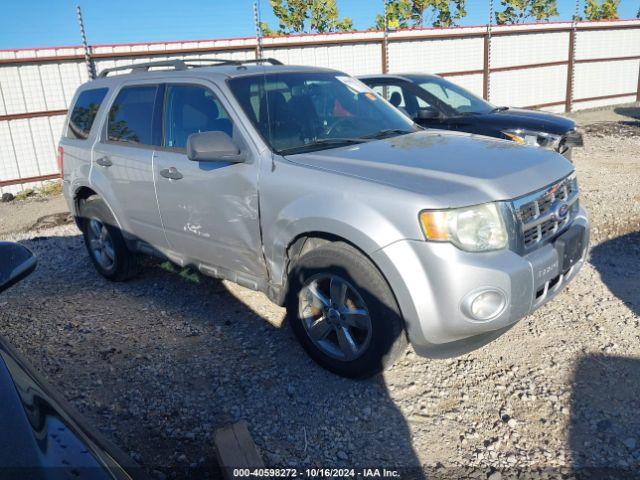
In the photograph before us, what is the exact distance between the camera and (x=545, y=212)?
10.3 feet

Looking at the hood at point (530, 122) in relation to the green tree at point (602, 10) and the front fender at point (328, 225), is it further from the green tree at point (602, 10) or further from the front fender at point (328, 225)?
the green tree at point (602, 10)

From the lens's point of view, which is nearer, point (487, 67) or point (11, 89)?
point (11, 89)

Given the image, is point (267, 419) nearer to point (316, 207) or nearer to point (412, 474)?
point (412, 474)

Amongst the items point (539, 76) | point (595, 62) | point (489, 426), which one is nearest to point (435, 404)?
point (489, 426)

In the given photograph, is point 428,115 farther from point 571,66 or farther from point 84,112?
point 571,66

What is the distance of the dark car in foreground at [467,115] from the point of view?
23.2 feet

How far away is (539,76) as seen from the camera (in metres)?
18.0

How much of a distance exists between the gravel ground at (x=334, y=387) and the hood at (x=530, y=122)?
267 cm

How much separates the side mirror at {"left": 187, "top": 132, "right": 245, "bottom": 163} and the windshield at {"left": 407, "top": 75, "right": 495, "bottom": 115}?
5.03m

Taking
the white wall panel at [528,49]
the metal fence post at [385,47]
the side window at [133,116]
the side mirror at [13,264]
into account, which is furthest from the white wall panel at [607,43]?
the side mirror at [13,264]

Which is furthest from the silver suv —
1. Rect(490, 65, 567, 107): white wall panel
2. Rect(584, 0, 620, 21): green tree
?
Rect(584, 0, 620, 21): green tree

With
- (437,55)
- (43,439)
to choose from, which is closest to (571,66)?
(437,55)

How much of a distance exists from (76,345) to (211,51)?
31.8 ft

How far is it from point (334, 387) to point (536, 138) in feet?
16.7
